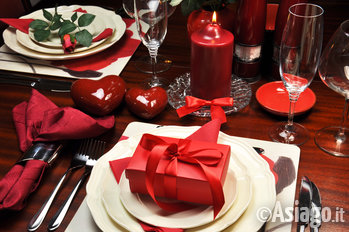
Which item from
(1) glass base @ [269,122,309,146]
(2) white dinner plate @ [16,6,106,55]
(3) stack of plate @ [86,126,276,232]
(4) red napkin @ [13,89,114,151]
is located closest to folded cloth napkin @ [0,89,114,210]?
(4) red napkin @ [13,89,114,151]

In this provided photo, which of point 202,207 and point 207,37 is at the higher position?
point 207,37

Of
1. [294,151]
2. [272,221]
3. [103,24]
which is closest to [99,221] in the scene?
[272,221]

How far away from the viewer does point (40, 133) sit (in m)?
0.70

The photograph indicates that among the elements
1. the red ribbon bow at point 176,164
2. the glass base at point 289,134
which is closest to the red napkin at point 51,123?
the red ribbon bow at point 176,164

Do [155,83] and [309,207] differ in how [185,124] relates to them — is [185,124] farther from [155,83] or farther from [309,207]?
[309,207]

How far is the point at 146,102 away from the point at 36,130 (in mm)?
220

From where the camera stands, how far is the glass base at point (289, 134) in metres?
0.73

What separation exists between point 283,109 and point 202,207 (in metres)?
0.35

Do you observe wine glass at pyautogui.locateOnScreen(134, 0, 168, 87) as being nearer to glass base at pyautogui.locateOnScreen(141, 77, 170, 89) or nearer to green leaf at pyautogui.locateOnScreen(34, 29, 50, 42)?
glass base at pyautogui.locateOnScreen(141, 77, 170, 89)

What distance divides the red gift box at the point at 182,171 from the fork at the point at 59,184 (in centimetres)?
15

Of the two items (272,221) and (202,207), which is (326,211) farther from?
(202,207)

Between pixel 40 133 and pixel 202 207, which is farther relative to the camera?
pixel 40 133

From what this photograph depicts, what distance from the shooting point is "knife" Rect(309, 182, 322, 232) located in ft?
1.78

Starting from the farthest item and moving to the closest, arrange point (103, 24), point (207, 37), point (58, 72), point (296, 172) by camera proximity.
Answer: point (103, 24), point (58, 72), point (207, 37), point (296, 172)
